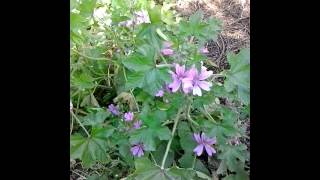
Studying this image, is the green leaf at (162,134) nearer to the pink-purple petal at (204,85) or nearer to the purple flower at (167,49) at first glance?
the pink-purple petal at (204,85)

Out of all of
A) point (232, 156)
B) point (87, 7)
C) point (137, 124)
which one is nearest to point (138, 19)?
point (87, 7)

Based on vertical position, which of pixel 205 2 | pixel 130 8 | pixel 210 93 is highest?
pixel 205 2

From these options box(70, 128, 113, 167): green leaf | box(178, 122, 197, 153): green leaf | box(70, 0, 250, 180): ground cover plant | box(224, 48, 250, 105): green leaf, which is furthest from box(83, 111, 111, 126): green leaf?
box(224, 48, 250, 105): green leaf

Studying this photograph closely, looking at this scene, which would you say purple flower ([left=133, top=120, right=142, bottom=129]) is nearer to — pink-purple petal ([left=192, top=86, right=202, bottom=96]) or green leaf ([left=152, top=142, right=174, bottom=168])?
green leaf ([left=152, top=142, right=174, bottom=168])

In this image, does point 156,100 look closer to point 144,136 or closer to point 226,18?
point 144,136
